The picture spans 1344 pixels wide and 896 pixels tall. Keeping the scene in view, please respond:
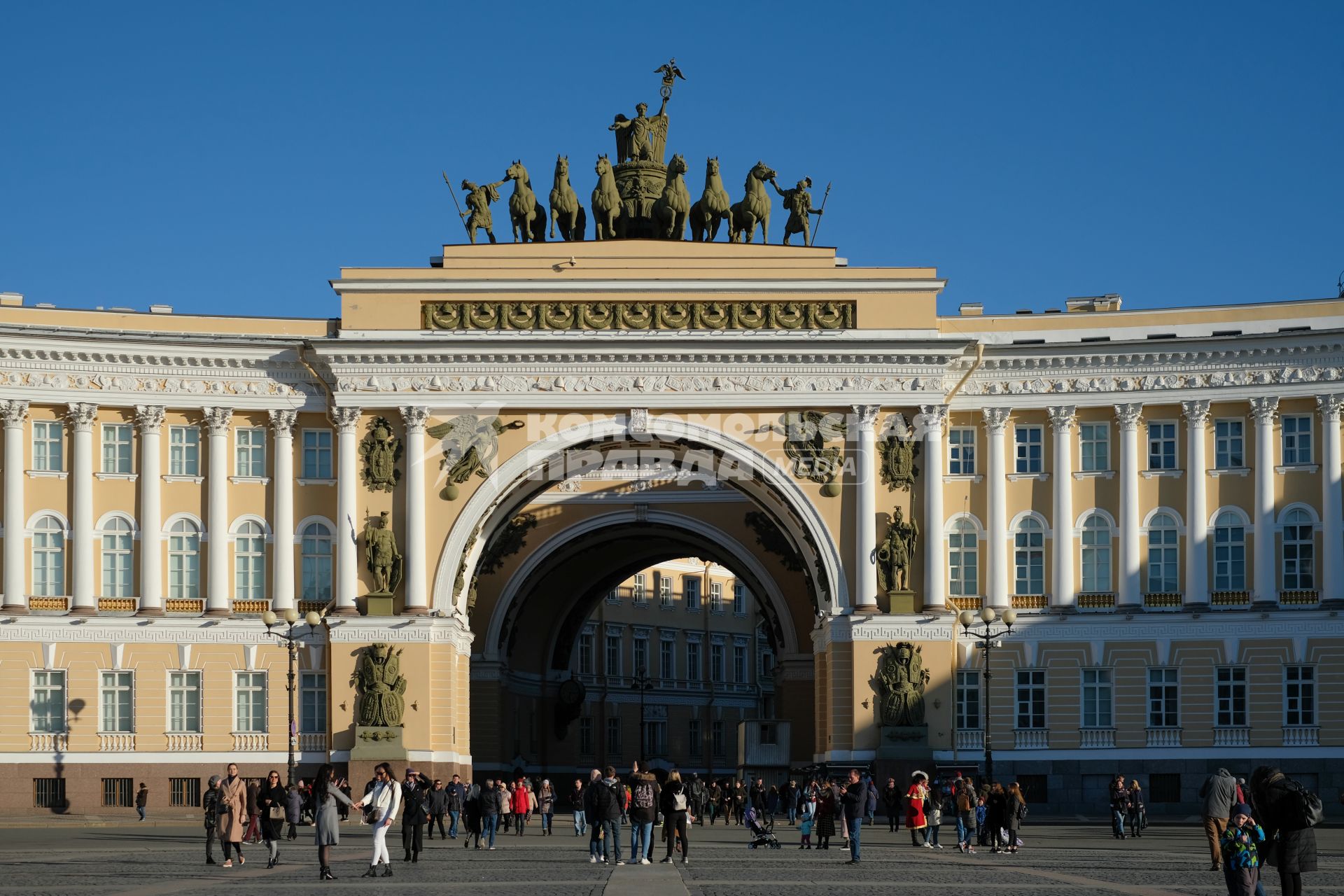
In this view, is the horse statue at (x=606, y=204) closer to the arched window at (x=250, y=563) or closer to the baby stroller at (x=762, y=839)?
the arched window at (x=250, y=563)

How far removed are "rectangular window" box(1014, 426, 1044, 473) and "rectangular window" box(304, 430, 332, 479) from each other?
63.1ft

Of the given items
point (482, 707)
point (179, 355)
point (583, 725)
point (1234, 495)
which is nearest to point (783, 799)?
point (482, 707)

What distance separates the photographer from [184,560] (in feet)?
195

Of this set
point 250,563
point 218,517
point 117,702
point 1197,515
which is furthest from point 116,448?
point 1197,515

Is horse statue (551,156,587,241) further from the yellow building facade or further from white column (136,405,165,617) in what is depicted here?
white column (136,405,165,617)

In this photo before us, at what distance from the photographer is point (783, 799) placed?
64562 mm

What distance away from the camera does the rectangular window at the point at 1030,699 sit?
59406 millimetres

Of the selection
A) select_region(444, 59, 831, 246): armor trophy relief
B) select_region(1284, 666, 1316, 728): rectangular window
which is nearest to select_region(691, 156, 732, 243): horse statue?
select_region(444, 59, 831, 246): armor trophy relief

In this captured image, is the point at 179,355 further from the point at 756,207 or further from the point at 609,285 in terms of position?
the point at 756,207

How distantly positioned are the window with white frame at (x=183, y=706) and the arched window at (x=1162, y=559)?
86.6 ft

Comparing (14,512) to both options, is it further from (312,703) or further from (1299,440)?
(1299,440)

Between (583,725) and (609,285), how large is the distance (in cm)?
4204

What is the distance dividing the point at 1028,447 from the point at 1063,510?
2.10 m

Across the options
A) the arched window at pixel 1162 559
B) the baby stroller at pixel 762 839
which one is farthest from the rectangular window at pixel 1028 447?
the baby stroller at pixel 762 839
